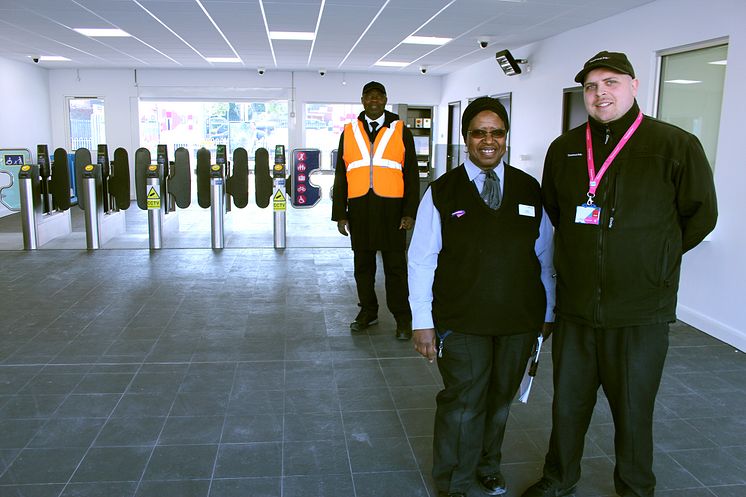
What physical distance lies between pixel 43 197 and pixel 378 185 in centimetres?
583

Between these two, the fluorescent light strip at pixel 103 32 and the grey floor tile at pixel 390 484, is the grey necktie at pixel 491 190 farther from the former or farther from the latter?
the fluorescent light strip at pixel 103 32

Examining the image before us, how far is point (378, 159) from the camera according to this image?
4.14 metres

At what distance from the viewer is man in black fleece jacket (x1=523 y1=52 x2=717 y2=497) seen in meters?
2.10

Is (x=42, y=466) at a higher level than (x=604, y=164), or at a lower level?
lower

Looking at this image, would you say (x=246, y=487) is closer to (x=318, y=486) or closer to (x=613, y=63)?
(x=318, y=486)

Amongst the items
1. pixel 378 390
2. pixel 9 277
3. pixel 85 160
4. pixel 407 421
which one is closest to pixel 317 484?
pixel 407 421

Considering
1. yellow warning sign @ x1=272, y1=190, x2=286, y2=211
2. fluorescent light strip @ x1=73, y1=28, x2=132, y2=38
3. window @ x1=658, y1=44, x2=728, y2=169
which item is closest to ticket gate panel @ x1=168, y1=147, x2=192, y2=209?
yellow warning sign @ x1=272, y1=190, x2=286, y2=211

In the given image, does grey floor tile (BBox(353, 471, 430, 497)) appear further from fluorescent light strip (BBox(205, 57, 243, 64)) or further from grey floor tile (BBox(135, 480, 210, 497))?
fluorescent light strip (BBox(205, 57, 243, 64))

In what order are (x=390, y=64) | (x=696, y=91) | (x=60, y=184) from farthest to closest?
(x=390, y=64)
(x=60, y=184)
(x=696, y=91)

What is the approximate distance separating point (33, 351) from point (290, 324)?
1730 millimetres

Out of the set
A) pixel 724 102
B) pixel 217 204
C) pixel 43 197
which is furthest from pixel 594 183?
pixel 43 197

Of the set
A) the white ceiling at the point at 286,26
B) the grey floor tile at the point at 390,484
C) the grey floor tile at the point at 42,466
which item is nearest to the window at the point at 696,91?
the white ceiling at the point at 286,26

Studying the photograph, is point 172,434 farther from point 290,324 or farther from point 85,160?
point 85,160

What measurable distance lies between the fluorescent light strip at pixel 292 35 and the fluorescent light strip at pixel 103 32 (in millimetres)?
2031
